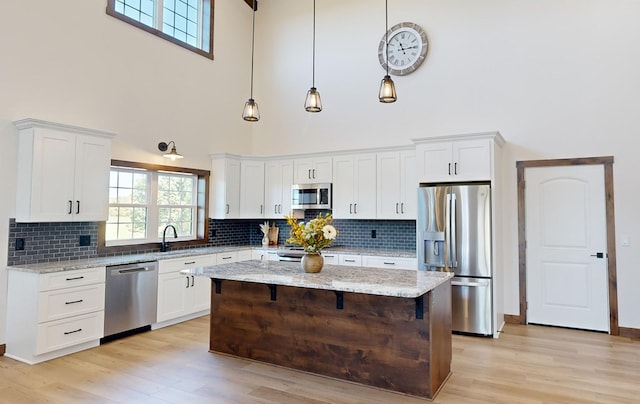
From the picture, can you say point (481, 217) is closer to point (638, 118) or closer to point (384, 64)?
point (638, 118)

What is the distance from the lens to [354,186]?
610 cm

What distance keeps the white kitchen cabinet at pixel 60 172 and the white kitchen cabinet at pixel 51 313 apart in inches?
24.3

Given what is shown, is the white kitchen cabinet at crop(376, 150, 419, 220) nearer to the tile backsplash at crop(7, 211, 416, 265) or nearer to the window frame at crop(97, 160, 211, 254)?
the tile backsplash at crop(7, 211, 416, 265)

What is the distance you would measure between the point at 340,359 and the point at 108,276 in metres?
2.68

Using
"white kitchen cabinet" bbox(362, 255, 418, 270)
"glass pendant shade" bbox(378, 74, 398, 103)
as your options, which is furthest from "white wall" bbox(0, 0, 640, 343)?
"glass pendant shade" bbox(378, 74, 398, 103)

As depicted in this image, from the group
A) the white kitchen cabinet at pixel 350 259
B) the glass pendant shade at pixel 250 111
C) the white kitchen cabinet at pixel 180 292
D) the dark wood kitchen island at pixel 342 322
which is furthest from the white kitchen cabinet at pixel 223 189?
the glass pendant shade at pixel 250 111

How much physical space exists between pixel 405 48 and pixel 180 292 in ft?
15.4

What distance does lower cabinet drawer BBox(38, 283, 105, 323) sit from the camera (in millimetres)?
3889

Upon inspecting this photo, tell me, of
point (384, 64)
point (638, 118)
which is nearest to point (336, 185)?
point (384, 64)

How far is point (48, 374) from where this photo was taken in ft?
11.8

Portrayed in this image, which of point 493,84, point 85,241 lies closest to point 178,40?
point 85,241

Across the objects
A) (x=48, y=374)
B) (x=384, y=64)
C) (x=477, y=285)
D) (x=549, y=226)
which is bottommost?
(x=48, y=374)

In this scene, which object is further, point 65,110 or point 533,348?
point 65,110

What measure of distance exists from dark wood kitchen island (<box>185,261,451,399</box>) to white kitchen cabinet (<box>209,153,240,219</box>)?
2.37 m
